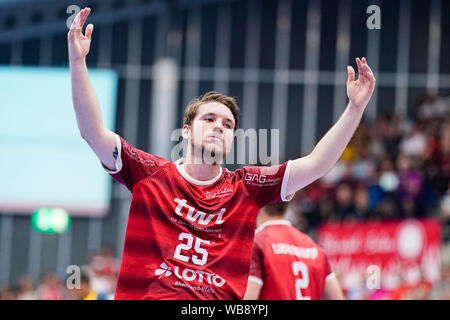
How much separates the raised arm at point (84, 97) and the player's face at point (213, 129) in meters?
0.51

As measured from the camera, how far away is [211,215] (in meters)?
3.41

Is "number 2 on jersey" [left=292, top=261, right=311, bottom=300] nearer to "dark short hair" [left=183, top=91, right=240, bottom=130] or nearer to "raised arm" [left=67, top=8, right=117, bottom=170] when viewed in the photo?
"dark short hair" [left=183, top=91, right=240, bottom=130]

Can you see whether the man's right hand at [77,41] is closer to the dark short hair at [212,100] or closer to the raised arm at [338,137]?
the dark short hair at [212,100]

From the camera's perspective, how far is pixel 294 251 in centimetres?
502

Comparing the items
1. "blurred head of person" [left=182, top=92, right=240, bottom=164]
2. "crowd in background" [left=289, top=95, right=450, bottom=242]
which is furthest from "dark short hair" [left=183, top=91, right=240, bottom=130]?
"crowd in background" [left=289, top=95, right=450, bottom=242]

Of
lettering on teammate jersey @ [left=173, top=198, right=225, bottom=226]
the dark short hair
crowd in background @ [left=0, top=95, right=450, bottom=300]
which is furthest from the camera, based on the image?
crowd in background @ [left=0, top=95, right=450, bottom=300]

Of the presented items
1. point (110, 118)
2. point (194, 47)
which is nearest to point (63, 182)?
point (110, 118)

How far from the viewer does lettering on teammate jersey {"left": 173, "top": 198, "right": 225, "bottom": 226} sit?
3.38 metres

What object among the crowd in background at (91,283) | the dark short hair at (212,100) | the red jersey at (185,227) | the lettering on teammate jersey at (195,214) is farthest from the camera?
the crowd in background at (91,283)

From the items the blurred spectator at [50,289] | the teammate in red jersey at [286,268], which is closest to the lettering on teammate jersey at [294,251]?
the teammate in red jersey at [286,268]

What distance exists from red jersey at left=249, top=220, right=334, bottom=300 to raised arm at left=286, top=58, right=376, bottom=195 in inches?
62.0

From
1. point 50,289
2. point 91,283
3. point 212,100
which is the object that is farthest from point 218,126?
point 50,289

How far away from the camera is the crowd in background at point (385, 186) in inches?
418
